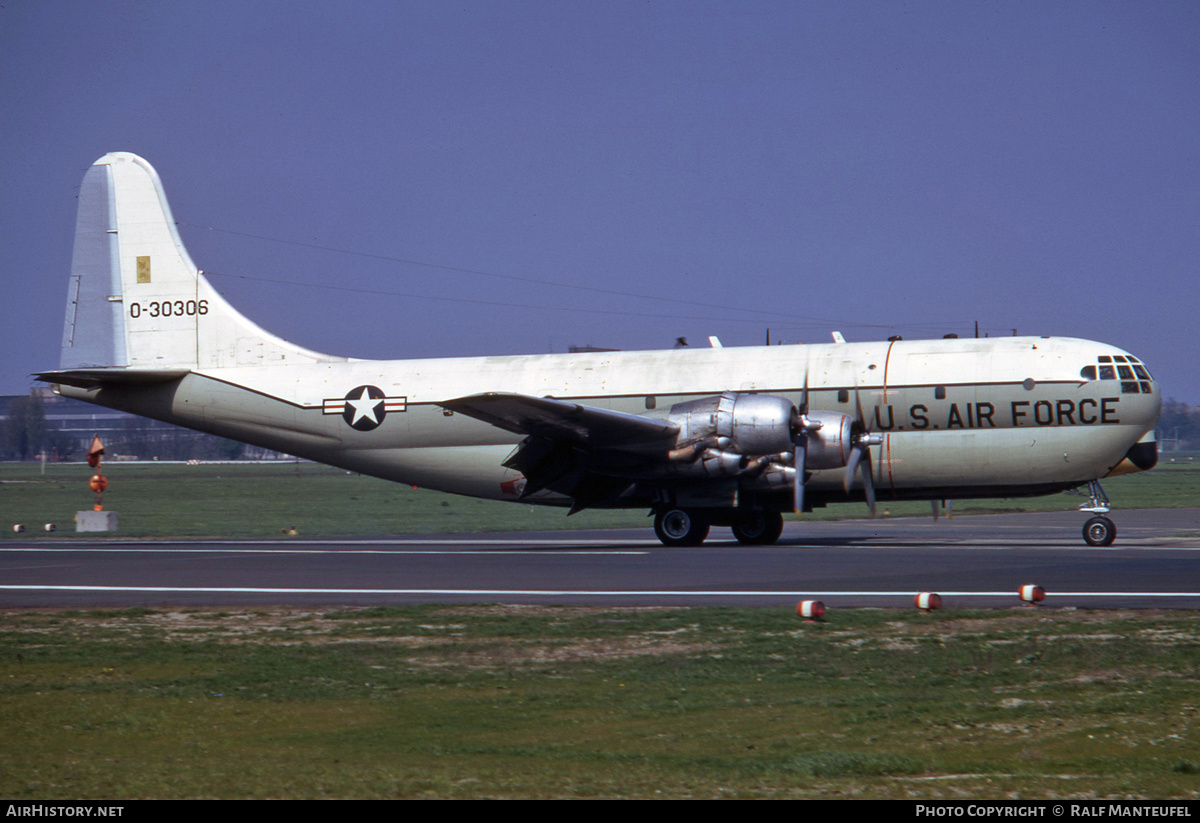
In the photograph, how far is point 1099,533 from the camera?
22.5 m

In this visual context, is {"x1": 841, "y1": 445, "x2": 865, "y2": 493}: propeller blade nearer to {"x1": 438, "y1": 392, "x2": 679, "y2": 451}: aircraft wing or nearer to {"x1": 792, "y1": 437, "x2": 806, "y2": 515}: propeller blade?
{"x1": 792, "y1": 437, "x2": 806, "y2": 515}: propeller blade

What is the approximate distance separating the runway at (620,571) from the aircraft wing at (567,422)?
2274 millimetres

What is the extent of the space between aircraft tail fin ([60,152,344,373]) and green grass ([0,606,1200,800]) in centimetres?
1661

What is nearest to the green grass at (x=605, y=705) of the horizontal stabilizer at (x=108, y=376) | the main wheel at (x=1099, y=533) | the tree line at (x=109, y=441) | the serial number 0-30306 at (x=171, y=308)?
the main wheel at (x=1099, y=533)

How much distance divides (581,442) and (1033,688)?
1592 centimetres

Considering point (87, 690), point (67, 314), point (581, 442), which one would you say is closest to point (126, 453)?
point (67, 314)

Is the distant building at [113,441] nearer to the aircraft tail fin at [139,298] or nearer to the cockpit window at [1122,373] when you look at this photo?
the aircraft tail fin at [139,298]

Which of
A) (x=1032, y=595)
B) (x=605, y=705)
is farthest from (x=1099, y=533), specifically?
(x=605, y=705)

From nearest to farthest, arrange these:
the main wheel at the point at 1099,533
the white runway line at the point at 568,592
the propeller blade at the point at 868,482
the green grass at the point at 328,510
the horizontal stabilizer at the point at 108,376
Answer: the white runway line at the point at 568,592 → the main wheel at the point at 1099,533 → the propeller blade at the point at 868,482 → the horizontal stabilizer at the point at 108,376 → the green grass at the point at 328,510

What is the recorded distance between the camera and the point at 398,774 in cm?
654

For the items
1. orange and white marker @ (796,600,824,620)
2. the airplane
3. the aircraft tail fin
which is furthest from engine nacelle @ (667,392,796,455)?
orange and white marker @ (796,600,824,620)

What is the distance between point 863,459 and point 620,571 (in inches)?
290

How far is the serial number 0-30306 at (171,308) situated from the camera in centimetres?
2962

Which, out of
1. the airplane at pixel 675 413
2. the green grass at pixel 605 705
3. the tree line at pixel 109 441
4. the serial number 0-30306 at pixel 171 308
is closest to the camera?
the green grass at pixel 605 705
